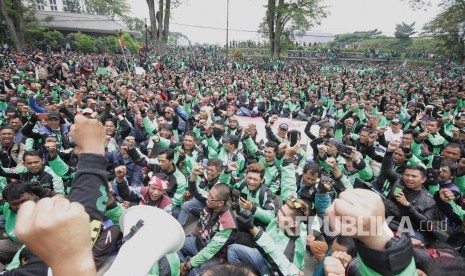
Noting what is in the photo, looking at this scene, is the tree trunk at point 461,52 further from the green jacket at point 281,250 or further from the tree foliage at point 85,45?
the tree foliage at point 85,45

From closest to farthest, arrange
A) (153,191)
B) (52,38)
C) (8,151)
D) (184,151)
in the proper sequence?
1. (153,191)
2. (8,151)
3. (184,151)
4. (52,38)

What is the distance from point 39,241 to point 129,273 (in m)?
0.44

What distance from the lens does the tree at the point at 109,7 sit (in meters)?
51.4

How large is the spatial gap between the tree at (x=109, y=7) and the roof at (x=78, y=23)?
49.1ft

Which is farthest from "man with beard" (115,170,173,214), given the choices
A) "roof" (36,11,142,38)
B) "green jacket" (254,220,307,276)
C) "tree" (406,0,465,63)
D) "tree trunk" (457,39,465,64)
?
"tree trunk" (457,39,465,64)

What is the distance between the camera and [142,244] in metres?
1.22

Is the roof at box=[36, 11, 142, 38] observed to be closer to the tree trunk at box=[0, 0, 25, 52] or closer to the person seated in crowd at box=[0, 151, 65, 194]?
the tree trunk at box=[0, 0, 25, 52]

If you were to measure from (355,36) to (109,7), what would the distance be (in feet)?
174

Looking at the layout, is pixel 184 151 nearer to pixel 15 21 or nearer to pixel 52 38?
pixel 15 21

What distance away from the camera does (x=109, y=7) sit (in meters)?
52.6

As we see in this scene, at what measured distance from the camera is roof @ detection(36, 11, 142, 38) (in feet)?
110

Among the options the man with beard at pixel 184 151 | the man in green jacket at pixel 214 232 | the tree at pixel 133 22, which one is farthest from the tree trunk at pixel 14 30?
the tree at pixel 133 22

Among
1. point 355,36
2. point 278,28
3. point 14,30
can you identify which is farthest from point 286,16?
point 355,36

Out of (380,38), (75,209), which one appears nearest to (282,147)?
(75,209)
